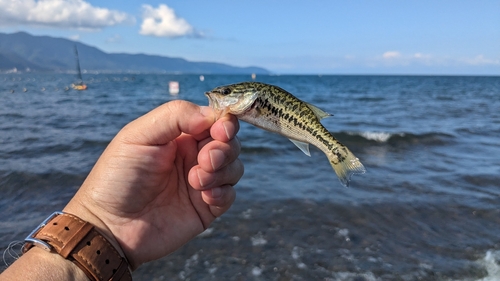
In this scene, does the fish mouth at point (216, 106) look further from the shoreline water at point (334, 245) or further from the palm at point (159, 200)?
the shoreline water at point (334, 245)

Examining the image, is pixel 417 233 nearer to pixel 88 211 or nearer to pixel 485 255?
pixel 485 255

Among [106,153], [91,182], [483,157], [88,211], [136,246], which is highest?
[106,153]

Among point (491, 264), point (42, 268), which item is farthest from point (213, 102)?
point (491, 264)

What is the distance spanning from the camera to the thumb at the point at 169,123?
3059mm

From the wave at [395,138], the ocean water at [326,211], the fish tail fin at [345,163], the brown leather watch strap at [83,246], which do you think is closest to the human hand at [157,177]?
the brown leather watch strap at [83,246]

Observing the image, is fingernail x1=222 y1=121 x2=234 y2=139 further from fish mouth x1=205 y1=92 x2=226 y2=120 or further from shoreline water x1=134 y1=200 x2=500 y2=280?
shoreline water x1=134 y1=200 x2=500 y2=280

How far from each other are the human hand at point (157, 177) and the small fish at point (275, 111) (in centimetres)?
15

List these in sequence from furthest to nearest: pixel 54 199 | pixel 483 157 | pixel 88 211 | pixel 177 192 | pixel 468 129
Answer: pixel 468 129 → pixel 483 157 → pixel 54 199 → pixel 177 192 → pixel 88 211

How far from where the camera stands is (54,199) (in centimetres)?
915

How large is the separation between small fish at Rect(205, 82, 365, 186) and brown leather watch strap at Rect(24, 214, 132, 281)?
1.62 m

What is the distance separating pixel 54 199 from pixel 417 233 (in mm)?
9594

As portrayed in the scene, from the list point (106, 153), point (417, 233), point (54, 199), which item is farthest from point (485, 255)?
point (54, 199)

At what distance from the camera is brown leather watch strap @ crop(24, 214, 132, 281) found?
2.68 meters

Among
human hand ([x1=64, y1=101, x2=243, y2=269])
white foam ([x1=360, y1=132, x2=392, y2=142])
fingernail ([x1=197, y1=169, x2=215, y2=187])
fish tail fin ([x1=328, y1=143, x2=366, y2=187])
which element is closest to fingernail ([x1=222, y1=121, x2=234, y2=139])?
human hand ([x1=64, y1=101, x2=243, y2=269])
